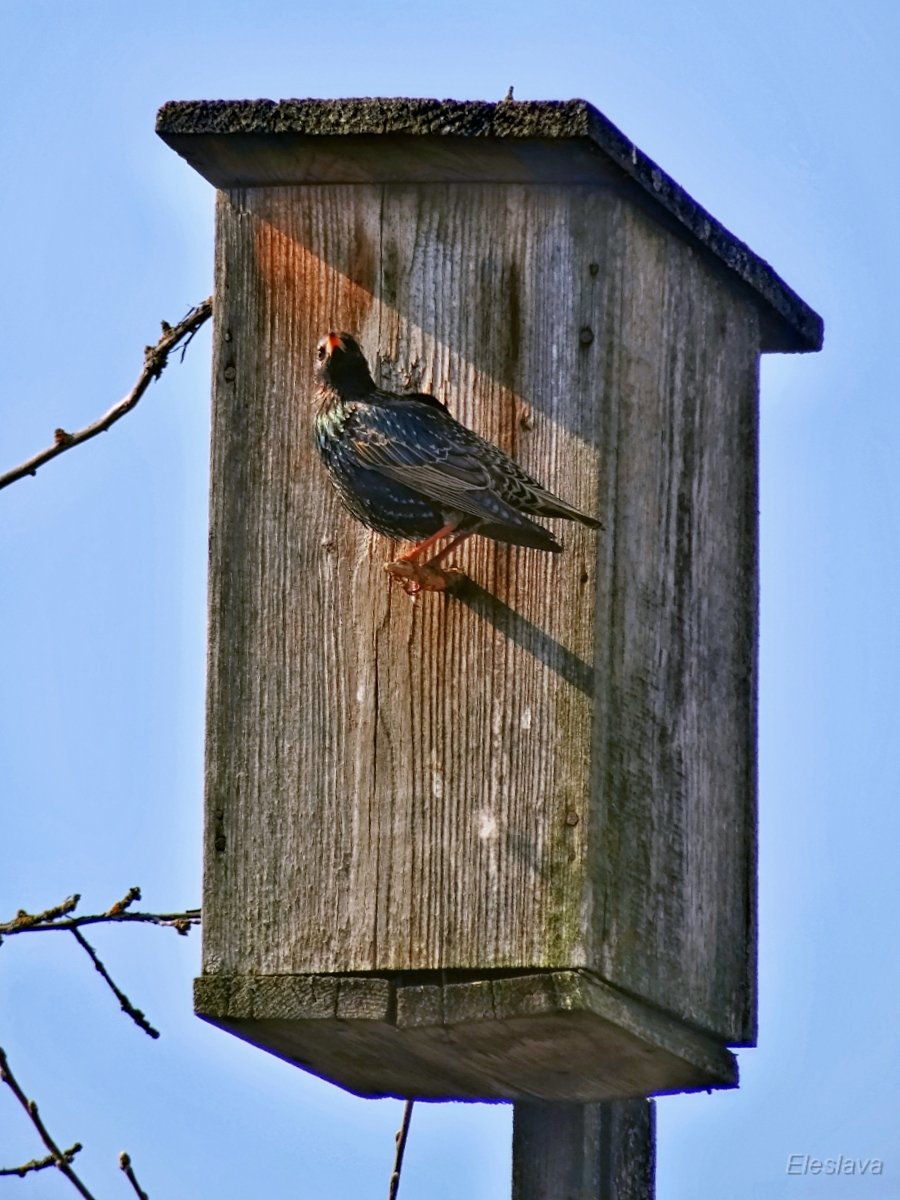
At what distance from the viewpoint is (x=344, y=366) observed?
625cm

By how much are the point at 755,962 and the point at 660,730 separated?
64 cm

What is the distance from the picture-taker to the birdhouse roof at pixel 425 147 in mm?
6164

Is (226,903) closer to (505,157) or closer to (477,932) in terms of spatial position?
(477,932)

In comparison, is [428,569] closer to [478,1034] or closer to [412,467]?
[412,467]

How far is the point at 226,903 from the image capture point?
A: 621 cm

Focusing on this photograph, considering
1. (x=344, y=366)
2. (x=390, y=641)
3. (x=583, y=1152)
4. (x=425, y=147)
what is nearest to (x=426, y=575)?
(x=390, y=641)

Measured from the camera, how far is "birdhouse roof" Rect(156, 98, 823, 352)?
20.2 feet

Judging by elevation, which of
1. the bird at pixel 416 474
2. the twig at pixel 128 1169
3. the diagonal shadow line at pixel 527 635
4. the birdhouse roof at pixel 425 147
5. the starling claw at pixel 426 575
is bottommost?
the twig at pixel 128 1169

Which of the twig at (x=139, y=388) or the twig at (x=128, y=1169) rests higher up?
the twig at (x=139, y=388)

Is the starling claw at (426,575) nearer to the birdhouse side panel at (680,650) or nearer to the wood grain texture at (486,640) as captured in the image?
the wood grain texture at (486,640)

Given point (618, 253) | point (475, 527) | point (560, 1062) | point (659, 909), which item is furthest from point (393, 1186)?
point (618, 253)

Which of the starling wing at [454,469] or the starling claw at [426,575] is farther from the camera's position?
the starling claw at [426,575]

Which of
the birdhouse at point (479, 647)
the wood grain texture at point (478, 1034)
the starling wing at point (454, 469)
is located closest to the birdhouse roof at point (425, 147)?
the birdhouse at point (479, 647)

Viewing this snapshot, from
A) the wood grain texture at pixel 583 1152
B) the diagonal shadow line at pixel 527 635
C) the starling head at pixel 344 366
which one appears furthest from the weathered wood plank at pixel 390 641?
the wood grain texture at pixel 583 1152
